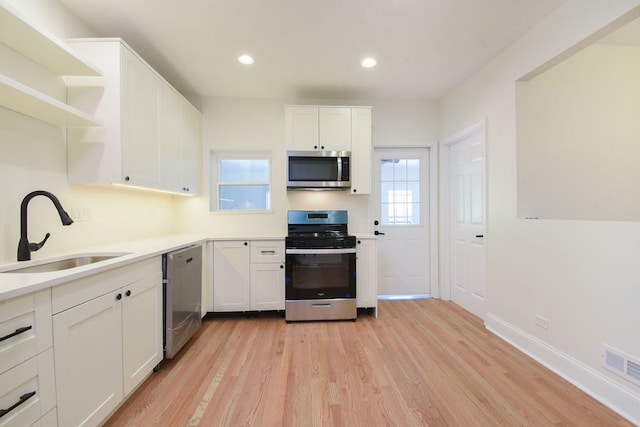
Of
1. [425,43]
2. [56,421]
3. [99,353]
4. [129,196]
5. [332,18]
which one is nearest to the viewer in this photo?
[56,421]

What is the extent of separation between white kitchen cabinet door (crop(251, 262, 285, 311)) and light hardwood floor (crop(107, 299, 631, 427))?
0.29 m

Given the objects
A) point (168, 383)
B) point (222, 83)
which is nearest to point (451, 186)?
Result: point (222, 83)

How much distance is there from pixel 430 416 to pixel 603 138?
2751 mm

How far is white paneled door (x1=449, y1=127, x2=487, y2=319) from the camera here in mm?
2739

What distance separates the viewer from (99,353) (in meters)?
1.30

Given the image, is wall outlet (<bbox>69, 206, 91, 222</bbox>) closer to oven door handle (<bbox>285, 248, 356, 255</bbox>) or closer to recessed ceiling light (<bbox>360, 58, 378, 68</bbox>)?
oven door handle (<bbox>285, 248, 356, 255</bbox>)

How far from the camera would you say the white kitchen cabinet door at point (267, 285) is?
2.77 meters

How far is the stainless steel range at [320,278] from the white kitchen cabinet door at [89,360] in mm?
1491

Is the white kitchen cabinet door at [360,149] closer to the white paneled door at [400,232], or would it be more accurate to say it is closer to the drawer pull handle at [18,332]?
the white paneled door at [400,232]

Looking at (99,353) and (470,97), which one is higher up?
(470,97)

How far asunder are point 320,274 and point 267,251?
Answer: 0.62m

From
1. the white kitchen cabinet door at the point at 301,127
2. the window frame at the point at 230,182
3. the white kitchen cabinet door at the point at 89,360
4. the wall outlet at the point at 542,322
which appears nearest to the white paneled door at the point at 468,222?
the wall outlet at the point at 542,322

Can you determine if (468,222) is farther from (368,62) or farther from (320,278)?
(368,62)

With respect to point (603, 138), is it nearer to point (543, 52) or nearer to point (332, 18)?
point (543, 52)
